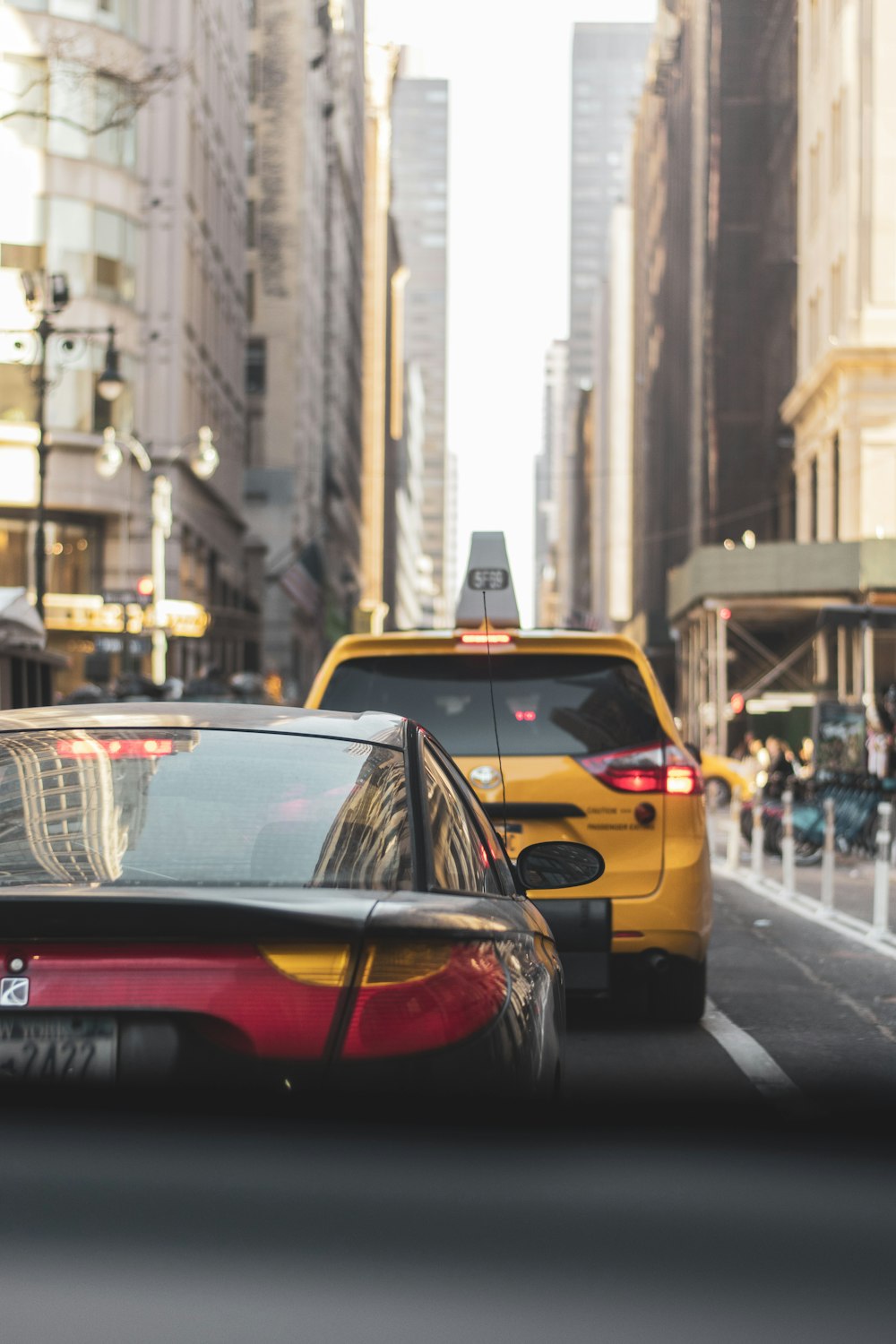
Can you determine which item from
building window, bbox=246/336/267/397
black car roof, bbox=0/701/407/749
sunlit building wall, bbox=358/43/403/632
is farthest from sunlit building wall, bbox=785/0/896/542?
sunlit building wall, bbox=358/43/403/632

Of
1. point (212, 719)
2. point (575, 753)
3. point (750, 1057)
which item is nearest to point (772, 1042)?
point (750, 1057)

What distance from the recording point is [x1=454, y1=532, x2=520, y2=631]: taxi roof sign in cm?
611

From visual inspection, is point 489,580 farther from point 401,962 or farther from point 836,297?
point 836,297

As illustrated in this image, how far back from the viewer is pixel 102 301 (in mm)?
49406

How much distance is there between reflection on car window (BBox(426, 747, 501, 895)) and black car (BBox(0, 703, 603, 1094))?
0.01 meters

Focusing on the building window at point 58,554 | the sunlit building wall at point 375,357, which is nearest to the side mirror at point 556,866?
the building window at point 58,554

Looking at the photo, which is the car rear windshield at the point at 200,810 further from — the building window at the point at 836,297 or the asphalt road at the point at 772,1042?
the building window at the point at 836,297

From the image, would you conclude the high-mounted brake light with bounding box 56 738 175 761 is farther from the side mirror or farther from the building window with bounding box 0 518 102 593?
the building window with bounding box 0 518 102 593

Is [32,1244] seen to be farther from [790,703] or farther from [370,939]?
[790,703]

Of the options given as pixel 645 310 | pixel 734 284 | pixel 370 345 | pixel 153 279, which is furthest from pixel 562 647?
pixel 370 345

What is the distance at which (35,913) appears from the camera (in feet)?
9.86

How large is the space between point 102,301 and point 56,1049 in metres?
48.2

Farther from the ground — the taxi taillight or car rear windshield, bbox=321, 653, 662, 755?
the taxi taillight

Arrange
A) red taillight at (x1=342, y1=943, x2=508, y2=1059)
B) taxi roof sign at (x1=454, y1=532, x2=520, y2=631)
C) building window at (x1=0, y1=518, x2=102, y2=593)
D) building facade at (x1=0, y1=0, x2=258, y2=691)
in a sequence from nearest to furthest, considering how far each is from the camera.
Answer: red taillight at (x1=342, y1=943, x2=508, y2=1059) → taxi roof sign at (x1=454, y1=532, x2=520, y2=631) → building window at (x1=0, y1=518, x2=102, y2=593) → building facade at (x1=0, y1=0, x2=258, y2=691)
